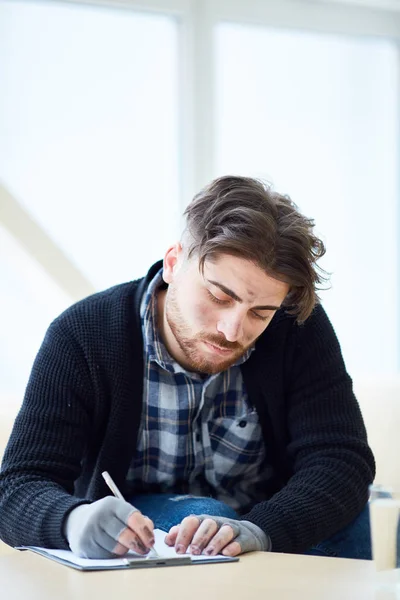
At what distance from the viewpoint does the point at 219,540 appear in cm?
126

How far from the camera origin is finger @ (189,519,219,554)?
1259 millimetres

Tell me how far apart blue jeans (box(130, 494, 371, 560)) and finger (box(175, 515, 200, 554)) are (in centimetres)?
23

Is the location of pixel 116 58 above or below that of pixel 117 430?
above

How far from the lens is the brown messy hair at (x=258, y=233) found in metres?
1.54

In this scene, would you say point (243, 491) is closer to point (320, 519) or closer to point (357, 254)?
point (320, 519)

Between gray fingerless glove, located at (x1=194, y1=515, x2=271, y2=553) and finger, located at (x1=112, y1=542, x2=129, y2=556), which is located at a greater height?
finger, located at (x1=112, y1=542, x2=129, y2=556)

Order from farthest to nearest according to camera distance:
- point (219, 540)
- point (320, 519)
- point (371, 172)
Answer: point (371, 172) < point (320, 519) < point (219, 540)

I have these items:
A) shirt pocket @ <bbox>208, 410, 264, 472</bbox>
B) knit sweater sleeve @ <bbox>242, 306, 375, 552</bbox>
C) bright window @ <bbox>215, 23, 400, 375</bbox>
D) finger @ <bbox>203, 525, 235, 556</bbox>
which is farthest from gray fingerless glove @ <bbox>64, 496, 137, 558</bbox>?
bright window @ <bbox>215, 23, 400, 375</bbox>

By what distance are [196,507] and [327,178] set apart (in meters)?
1.82

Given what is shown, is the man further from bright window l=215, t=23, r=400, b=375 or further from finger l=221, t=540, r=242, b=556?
bright window l=215, t=23, r=400, b=375

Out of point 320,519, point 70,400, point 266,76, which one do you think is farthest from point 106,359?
point 266,76

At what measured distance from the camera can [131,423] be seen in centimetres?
166

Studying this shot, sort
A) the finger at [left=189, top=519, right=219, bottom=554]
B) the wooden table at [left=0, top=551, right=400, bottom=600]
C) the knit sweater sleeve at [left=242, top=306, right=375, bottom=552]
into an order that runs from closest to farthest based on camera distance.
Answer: the wooden table at [left=0, top=551, right=400, bottom=600], the finger at [left=189, top=519, right=219, bottom=554], the knit sweater sleeve at [left=242, top=306, right=375, bottom=552]

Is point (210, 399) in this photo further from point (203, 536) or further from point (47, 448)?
point (203, 536)
